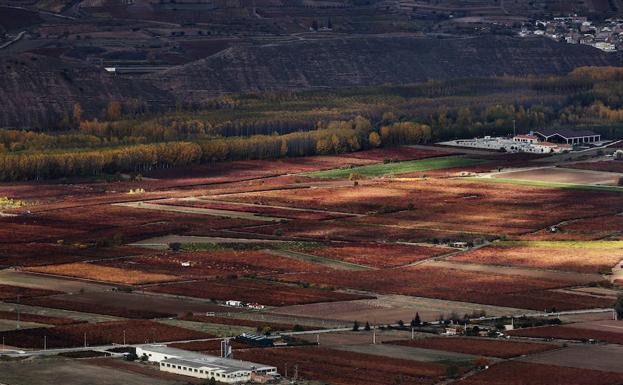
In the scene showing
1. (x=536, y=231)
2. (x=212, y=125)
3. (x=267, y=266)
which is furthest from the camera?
(x=212, y=125)

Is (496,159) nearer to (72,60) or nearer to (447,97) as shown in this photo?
(447,97)

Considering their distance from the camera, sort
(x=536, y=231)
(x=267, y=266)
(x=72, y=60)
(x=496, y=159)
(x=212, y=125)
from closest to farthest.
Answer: (x=267, y=266) < (x=536, y=231) < (x=496, y=159) < (x=212, y=125) < (x=72, y=60)

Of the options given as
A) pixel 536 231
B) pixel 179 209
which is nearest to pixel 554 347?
pixel 536 231

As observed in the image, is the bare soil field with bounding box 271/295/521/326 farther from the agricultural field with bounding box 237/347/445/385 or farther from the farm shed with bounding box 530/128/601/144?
the farm shed with bounding box 530/128/601/144

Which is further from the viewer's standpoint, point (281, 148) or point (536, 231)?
point (281, 148)

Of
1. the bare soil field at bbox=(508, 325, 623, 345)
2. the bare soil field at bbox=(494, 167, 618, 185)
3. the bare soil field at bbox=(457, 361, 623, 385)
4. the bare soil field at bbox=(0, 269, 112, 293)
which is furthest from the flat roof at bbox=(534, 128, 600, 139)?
the bare soil field at bbox=(457, 361, 623, 385)
